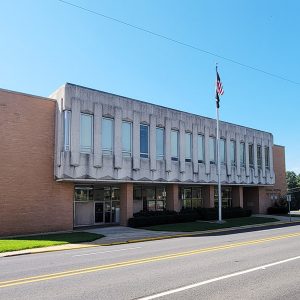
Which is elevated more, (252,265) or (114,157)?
(114,157)

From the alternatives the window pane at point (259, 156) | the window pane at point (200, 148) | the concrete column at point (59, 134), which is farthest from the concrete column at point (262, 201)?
the concrete column at point (59, 134)

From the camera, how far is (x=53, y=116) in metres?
27.3

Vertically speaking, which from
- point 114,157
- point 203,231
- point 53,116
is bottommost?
point 203,231

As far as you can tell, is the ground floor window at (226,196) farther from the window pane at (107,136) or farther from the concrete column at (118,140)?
the window pane at (107,136)

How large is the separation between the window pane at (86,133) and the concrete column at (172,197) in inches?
376

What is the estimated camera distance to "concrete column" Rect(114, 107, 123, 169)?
93.9ft

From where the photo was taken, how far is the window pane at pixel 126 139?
29609mm

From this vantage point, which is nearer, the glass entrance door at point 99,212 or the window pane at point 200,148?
the glass entrance door at point 99,212

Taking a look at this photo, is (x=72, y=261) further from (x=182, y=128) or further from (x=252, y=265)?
(x=182, y=128)

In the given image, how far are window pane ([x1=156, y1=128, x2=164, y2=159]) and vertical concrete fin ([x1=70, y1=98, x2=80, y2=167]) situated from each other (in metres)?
7.87

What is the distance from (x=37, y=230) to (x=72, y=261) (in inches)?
519

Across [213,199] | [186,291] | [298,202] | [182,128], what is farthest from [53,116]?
[298,202]

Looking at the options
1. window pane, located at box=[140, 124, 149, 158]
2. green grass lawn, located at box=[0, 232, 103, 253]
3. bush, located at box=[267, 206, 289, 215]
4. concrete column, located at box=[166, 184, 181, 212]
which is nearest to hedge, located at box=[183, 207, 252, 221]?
concrete column, located at box=[166, 184, 181, 212]

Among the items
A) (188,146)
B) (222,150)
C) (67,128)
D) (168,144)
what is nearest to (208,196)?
(222,150)
